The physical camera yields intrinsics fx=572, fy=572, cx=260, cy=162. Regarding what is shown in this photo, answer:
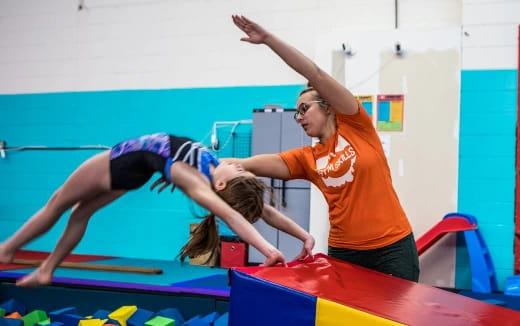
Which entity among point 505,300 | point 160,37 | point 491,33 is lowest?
point 505,300

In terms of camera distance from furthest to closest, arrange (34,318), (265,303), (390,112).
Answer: (390,112) < (34,318) < (265,303)

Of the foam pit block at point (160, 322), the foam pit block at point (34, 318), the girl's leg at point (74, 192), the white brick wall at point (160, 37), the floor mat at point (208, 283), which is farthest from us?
the white brick wall at point (160, 37)

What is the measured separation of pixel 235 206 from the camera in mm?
2020

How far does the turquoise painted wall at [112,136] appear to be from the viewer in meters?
5.53

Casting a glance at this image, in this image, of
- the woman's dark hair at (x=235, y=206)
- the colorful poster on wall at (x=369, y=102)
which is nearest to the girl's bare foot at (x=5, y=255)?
the woman's dark hair at (x=235, y=206)

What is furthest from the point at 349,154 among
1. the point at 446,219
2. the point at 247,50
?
the point at 247,50

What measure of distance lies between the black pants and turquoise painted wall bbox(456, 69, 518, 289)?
235cm

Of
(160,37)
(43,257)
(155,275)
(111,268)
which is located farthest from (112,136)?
(155,275)

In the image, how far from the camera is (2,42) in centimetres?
643

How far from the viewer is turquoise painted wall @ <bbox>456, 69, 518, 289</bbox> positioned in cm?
437

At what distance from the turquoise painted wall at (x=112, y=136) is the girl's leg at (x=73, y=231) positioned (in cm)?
332

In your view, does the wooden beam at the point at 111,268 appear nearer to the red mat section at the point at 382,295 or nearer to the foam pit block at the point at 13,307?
the foam pit block at the point at 13,307

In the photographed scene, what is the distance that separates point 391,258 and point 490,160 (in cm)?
257

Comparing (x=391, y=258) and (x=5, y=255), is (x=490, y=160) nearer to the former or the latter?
(x=391, y=258)
